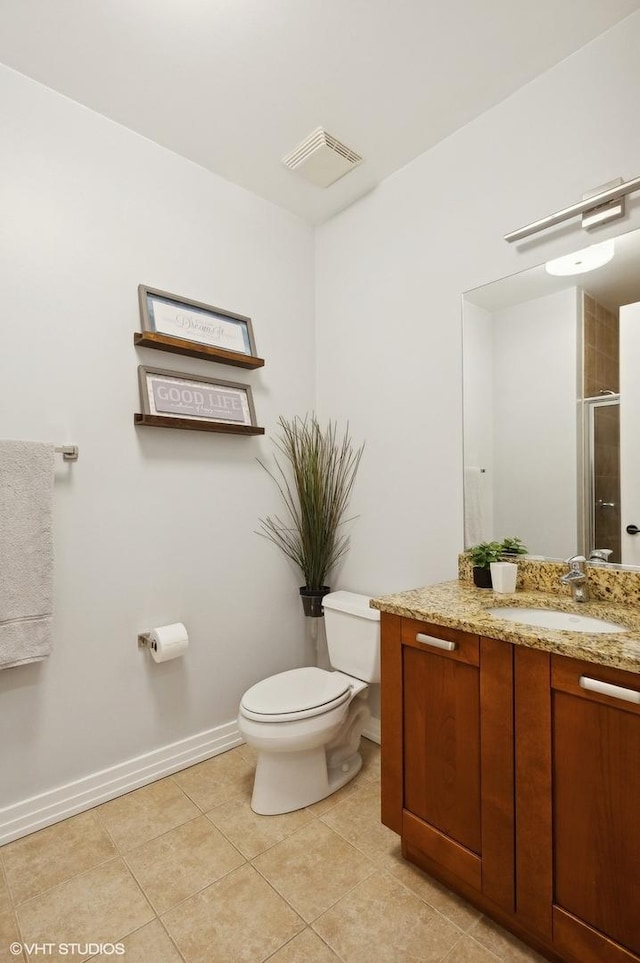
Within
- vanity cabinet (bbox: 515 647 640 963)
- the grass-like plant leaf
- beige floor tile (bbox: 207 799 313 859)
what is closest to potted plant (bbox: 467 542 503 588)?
vanity cabinet (bbox: 515 647 640 963)

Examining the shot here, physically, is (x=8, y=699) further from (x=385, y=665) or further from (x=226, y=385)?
(x=226, y=385)

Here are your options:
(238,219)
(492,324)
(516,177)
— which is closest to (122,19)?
(238,219)

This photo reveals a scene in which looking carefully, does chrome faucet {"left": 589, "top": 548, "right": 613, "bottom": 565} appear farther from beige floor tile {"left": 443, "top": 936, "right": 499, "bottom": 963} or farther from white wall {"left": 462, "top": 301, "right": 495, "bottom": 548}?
beige floor tile {"left": 443, "top": 936, "right": 499, "bottom": 963}

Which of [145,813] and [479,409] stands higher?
[479,409]

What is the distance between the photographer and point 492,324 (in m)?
1.84

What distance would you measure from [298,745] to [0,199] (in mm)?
2183

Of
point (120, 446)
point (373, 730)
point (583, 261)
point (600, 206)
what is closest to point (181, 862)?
point (373, 730)

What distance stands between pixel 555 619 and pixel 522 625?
0.28 metres

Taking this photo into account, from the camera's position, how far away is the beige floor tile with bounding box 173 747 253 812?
6.05ft

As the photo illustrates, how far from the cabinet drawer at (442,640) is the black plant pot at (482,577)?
1.39 ft

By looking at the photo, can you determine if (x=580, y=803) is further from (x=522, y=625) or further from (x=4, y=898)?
(x=4, y=898)

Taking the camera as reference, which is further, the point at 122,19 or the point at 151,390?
the point at 151,390

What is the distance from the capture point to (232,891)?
1.39 metres

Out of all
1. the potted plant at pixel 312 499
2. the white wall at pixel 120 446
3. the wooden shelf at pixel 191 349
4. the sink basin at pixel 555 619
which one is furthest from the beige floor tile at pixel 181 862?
the wooden shelf at pixel 191 349
